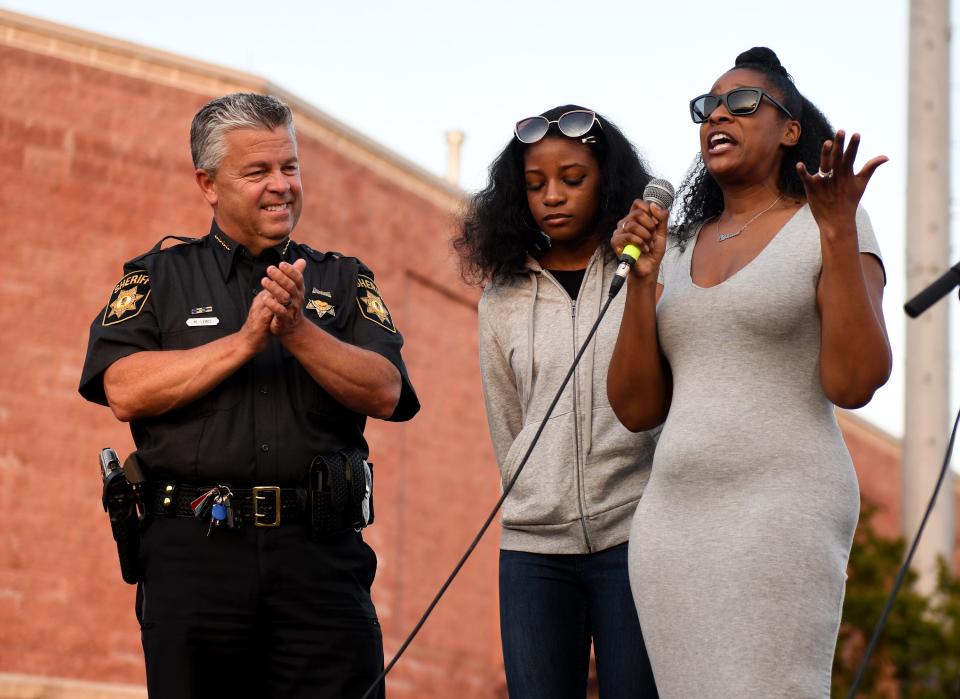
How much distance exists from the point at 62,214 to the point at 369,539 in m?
3.95

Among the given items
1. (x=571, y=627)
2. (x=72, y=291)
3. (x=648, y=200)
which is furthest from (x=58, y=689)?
(x=648, y=200)

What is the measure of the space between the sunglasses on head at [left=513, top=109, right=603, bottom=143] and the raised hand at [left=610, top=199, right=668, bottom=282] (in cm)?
77

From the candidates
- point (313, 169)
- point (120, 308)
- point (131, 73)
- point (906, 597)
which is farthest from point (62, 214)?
point (120, 308)

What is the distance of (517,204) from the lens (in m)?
4.62

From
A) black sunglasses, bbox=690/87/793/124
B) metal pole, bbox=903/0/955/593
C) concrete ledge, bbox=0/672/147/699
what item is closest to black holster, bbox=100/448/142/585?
black sunglasses, bbox=690/87/793/124

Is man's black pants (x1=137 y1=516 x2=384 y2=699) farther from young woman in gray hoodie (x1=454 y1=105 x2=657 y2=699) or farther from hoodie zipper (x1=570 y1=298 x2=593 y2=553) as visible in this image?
hoodie zipper (x1=570 y1=298 x2=593 y2=553)

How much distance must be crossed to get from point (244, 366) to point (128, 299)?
0.37 m

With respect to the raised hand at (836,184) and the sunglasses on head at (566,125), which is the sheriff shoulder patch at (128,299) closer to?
the sunglasses on head at (566,125)

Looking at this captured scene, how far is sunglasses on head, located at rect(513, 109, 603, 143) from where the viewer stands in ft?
14.6

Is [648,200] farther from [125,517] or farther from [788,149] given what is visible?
[125,517]

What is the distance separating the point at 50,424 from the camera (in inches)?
492

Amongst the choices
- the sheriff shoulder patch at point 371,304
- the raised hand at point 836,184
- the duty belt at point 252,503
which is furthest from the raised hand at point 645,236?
the duty belt at point 252,503

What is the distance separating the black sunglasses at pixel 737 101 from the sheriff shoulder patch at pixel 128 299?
1.50 metres

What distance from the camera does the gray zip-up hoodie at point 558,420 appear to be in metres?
4.11
